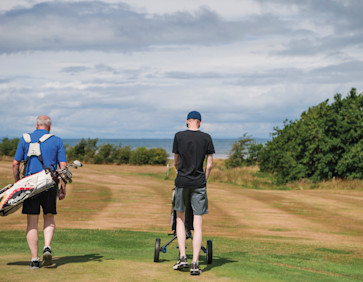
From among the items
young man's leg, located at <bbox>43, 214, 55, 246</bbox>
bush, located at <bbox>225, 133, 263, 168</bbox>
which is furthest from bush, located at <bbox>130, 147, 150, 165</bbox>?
young man's leg, located at <bbox>43, 214, 55, 246</bbox>

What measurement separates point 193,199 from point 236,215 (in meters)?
13.4

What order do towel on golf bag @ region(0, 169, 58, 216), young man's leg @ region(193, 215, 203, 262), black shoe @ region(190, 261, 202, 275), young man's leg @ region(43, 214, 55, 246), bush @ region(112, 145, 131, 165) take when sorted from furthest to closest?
1. bush @ region(112, 145, 131, 165)
2. young man's leg @ region(43, 214, 55, 246)
3. young man's leg @ region(193, 215, 203, 262)
4. towel on golf bag @ region(0, 169, 58, 216)
5. black shoe @ region(190, 261, 202, 275)

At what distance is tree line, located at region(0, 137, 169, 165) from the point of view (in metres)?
65.6

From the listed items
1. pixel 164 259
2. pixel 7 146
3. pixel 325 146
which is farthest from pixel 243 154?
pixel 164 259

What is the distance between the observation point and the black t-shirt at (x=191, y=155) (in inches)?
306

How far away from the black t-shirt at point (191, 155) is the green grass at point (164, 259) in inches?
52.8

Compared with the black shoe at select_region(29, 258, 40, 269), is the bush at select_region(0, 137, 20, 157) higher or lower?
higher

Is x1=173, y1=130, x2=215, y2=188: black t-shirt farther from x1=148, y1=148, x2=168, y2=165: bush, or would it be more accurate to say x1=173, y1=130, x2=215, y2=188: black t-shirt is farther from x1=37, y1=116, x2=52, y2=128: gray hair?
x1=148, y1=148, x2=168, y2=165: bush

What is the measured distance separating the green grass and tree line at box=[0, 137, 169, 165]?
166 feet

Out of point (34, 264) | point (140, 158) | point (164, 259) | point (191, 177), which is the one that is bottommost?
point (164, 259)

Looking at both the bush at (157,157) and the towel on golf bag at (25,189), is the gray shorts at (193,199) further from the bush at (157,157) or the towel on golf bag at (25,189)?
the bush at (157,157)

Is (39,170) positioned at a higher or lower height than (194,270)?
higher

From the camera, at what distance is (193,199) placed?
782cm

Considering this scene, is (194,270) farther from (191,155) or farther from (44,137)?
(44,137)
